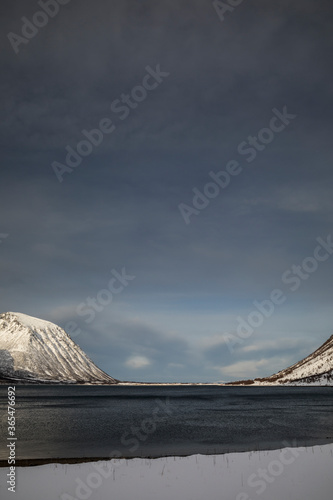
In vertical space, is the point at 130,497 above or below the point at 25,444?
below

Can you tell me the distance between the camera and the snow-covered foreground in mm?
23797

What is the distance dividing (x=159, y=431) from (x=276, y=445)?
21923 mm

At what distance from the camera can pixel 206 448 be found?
4597cm

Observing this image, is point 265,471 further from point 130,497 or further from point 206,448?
point 206,448

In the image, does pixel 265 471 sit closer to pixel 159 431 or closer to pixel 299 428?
pixel 159 431

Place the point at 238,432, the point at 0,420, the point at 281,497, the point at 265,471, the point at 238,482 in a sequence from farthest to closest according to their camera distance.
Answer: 1. the point at 0,420
2. the point at 238,432
3. the point at 265,471
4. the point at 238,482
5. the point at 281,497

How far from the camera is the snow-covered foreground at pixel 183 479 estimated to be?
23797 millimetres

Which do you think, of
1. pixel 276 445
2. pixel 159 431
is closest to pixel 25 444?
pixel 159 431

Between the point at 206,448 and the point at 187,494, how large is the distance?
23635 mm

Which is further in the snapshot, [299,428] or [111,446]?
[299,428]

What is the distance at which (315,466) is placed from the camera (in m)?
30.1

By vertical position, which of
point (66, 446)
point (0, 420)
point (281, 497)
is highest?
point (0, 420)

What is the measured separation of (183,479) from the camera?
88.9 ft

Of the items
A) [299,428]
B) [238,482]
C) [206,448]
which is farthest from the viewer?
[299,428]
